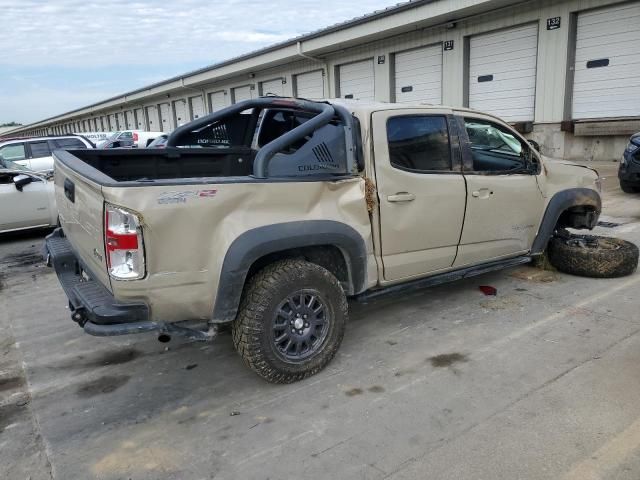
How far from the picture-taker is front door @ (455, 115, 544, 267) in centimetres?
437

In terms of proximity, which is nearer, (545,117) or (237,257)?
(237,257)

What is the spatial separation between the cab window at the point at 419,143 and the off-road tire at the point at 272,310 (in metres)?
1.08

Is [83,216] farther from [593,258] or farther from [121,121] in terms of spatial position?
[121,121]

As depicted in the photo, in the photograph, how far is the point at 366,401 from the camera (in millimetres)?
3188

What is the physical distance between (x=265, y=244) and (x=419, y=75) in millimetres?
16939

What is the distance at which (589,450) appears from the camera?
2619mm

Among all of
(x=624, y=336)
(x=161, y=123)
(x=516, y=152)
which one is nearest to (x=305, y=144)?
(x=516, y=152)

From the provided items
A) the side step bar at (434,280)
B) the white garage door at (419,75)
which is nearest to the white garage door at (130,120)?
the white garage door at (419,75)

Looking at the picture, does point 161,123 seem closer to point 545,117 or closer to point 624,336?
point 545,117

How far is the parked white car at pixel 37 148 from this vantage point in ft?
45.0

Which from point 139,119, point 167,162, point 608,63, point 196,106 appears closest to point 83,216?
point 167,162

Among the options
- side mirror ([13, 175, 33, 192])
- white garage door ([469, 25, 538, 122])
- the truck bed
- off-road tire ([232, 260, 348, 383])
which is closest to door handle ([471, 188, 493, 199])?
off-road tire ([232, 260, 348, 383])

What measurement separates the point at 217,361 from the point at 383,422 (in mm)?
1460

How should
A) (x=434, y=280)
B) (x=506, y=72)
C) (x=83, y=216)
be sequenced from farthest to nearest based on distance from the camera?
(x=506, y=72), (x=434, y=280), (x=83, y=216)
